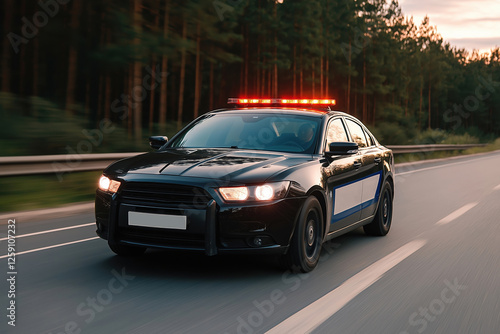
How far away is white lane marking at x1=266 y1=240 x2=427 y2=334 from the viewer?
448cm

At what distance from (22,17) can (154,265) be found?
35.2 m

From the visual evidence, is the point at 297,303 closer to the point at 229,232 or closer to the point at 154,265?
the point at 229,232

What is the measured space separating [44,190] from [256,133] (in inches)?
228

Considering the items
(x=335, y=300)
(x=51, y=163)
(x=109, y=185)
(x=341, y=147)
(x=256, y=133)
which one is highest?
(x=256, y=133)

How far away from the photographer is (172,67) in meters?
46.0

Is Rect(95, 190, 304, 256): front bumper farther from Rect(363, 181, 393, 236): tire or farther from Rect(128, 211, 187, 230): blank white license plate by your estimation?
Rect(363, 181, 393, 236): tire

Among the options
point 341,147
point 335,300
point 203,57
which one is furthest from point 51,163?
point 203,57

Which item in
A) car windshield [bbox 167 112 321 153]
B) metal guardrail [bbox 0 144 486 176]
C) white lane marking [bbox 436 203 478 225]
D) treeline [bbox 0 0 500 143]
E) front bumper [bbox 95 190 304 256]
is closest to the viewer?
front bumper [bbox 95 190 304 256]

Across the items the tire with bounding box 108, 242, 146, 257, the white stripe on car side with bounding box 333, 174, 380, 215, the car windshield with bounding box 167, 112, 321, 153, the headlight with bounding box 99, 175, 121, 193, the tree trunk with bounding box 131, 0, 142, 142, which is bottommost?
the tire with bounding box 108, 242, 146, 257

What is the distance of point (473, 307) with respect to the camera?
5191 millimetres

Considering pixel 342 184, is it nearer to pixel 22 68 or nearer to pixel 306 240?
pixel 306 240

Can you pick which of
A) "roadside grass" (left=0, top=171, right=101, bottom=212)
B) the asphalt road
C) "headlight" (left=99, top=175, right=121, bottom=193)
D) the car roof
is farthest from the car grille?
"roadside grass" (left=0, top=171, right=101, bottom=212)

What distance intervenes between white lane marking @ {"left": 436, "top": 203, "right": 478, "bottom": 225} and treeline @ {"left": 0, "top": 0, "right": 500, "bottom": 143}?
940 centimetres

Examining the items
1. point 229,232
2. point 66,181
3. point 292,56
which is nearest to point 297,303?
point 229,232
